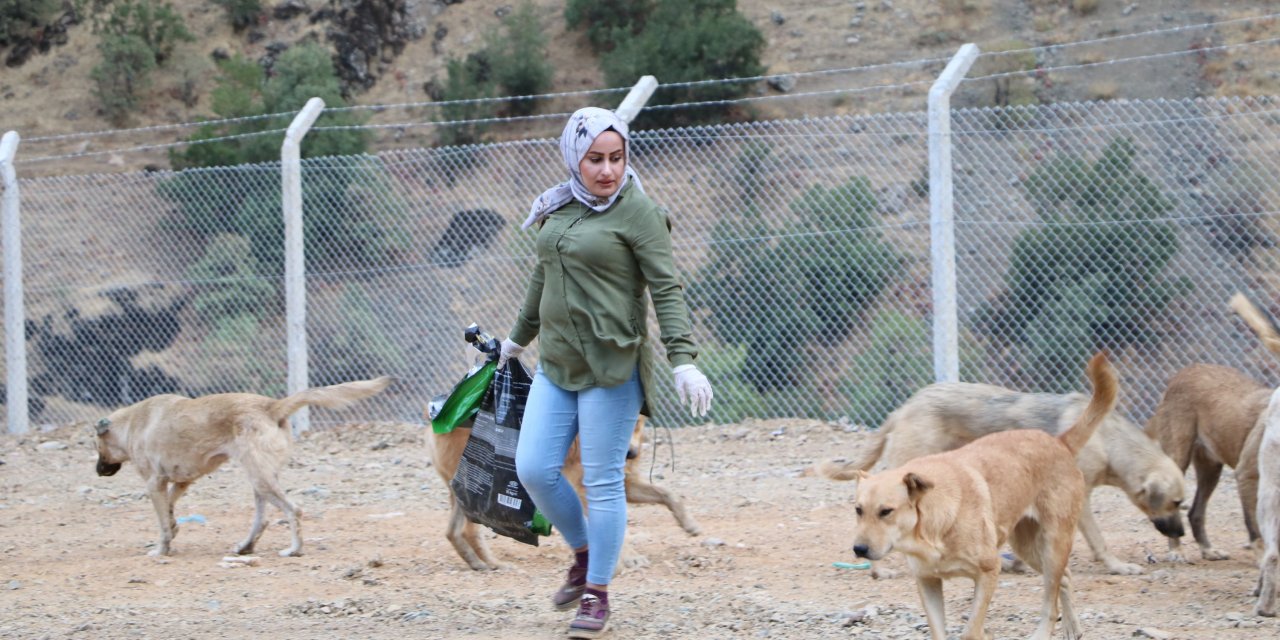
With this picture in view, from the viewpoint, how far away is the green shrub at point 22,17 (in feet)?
90.1

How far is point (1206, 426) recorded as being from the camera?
663 centimetres

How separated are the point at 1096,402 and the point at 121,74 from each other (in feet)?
81.9

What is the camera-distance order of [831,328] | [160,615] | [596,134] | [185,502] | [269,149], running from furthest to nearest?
1. [269,149]
2. [831,328]
3. [185,502]
4. [160,615]
5. [596,134]

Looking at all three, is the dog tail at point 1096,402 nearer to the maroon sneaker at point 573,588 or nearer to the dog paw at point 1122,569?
the dog paw at point 1122,569

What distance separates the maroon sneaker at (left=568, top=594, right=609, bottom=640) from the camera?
4.65 meters

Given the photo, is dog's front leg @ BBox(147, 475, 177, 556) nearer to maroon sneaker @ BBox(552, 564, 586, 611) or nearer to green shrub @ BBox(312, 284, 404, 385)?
maroon sneaker @ BBox(552, 564, 586, 611)

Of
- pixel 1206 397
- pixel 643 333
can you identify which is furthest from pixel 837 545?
pixel 643 333

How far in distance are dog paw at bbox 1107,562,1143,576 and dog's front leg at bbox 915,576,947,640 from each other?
2055 mm

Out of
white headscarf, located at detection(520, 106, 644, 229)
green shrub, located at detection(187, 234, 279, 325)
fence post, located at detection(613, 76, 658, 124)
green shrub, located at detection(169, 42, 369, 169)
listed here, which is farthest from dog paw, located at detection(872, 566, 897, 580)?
green shrub, located at detection(169, 42, 369, 169)

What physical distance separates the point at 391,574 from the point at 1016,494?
315 centimetres

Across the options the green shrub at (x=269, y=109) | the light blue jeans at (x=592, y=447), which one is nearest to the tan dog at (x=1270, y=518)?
the light blue jeans at (x=592, y=447)

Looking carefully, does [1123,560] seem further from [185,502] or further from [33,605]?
[185,502]

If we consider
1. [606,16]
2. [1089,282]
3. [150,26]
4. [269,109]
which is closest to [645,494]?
[1089,282]

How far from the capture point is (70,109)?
86.1 feet
